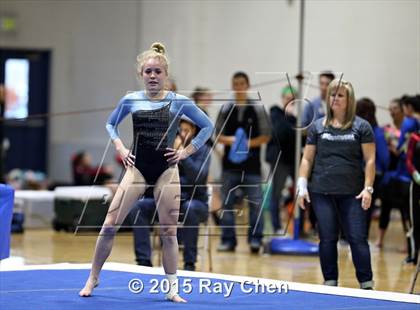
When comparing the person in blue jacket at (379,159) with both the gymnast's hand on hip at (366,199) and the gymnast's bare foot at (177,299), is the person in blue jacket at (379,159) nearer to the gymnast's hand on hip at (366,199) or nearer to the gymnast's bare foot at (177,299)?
the gymnast's hand on hip at (366,199)

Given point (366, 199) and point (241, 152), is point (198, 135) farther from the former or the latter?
point (241, 152)

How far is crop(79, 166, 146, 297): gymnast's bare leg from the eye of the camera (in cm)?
586

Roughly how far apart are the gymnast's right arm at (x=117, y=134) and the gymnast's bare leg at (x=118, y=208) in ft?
0.25

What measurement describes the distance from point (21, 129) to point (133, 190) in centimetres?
1005

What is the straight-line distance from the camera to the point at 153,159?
593cm

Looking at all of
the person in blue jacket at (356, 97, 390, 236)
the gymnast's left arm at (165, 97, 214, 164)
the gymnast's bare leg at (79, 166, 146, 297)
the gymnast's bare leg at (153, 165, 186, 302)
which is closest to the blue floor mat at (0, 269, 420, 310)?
the gymnast's bare leg at (153, 165, 186, 302)

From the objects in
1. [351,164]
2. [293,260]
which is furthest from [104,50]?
[351,164]

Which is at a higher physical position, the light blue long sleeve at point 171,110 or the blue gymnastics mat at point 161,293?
the light blue long sleeve at point 171,110

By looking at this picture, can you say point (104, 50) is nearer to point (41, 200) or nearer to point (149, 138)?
point (41, 200)

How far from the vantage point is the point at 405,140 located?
30.0 ft

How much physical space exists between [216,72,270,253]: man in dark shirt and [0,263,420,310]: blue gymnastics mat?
2443mm

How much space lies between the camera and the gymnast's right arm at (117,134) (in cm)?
586

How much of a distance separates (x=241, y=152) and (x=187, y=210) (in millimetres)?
1550

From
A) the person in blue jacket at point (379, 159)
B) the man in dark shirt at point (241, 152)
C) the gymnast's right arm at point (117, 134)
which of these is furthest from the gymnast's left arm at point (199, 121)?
the man in dark shirt at point (241, 152)
